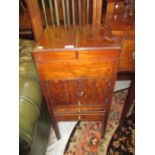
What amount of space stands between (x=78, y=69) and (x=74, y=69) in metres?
0.02

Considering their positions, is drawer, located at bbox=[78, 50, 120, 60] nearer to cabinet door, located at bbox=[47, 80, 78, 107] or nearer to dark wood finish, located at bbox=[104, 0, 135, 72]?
cabinet door, located at bbox=[47, 80, 78, 107]

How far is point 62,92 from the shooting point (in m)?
1.03

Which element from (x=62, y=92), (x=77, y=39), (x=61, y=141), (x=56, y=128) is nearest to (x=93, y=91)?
(x=62, y=92)

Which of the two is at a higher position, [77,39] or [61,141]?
[77,39]

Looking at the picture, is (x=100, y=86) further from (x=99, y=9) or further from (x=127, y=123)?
(x=127, y=123)

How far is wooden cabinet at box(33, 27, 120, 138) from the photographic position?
817mm

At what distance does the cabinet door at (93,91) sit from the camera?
3.20ft

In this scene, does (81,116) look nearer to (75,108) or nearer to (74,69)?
(75,108)

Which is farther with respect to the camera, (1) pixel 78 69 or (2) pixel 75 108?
(2) pixel 75 108

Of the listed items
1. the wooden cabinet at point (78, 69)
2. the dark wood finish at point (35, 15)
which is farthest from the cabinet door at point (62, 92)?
the dark wood finish at point (35, 15)

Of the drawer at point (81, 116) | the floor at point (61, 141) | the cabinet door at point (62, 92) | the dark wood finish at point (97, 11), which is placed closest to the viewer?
the cabinet door at point (62, 92)

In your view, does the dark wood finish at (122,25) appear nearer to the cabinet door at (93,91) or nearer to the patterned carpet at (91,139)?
the cabinet door at (93,91)
